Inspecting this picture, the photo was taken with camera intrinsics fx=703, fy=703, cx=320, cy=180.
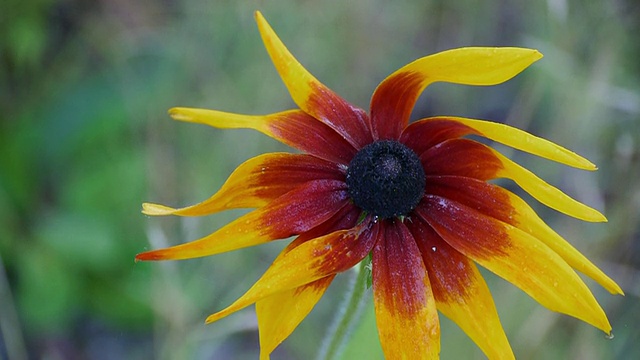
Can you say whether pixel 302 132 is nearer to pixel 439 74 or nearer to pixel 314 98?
pixel 314 98

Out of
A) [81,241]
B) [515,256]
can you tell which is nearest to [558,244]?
[515,256]

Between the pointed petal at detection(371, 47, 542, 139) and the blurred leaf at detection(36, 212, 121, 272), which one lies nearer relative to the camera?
the pointed petal at detection(371, 47, 542, 139)

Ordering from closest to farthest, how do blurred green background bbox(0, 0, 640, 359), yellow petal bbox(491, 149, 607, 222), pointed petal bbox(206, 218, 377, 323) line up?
pointed petal bbox(206, 218, 377, 323)
yellow petal bbox(491, 149, 607, 222)
blurred green background bbox(0, 0, 640, 359)

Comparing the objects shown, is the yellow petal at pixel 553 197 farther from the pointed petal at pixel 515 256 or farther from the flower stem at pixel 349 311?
the flower stem at pixel 349 311

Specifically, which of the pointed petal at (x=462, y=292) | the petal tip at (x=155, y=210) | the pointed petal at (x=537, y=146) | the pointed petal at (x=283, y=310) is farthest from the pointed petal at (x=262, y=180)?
the pointed petal at (x=537, y=146)

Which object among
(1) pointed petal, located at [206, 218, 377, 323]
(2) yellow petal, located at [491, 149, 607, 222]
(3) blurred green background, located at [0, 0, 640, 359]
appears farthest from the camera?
(3) blurred green background, located at [0, 0, 640, 359]

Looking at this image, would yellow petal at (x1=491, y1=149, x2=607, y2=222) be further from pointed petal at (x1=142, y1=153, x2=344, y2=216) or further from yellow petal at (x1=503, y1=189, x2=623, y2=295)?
pointed petal at (x1=142, y1=153, x2=344, y2=216)

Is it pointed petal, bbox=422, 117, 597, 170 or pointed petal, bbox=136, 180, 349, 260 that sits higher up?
pointed petal, bbox=422, 117, 597, 170

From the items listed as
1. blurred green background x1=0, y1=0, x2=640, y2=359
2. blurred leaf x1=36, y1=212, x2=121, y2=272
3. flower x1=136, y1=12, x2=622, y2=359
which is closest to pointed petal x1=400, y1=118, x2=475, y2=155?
flower x1=136, y1=12, x2=622, y2=359
